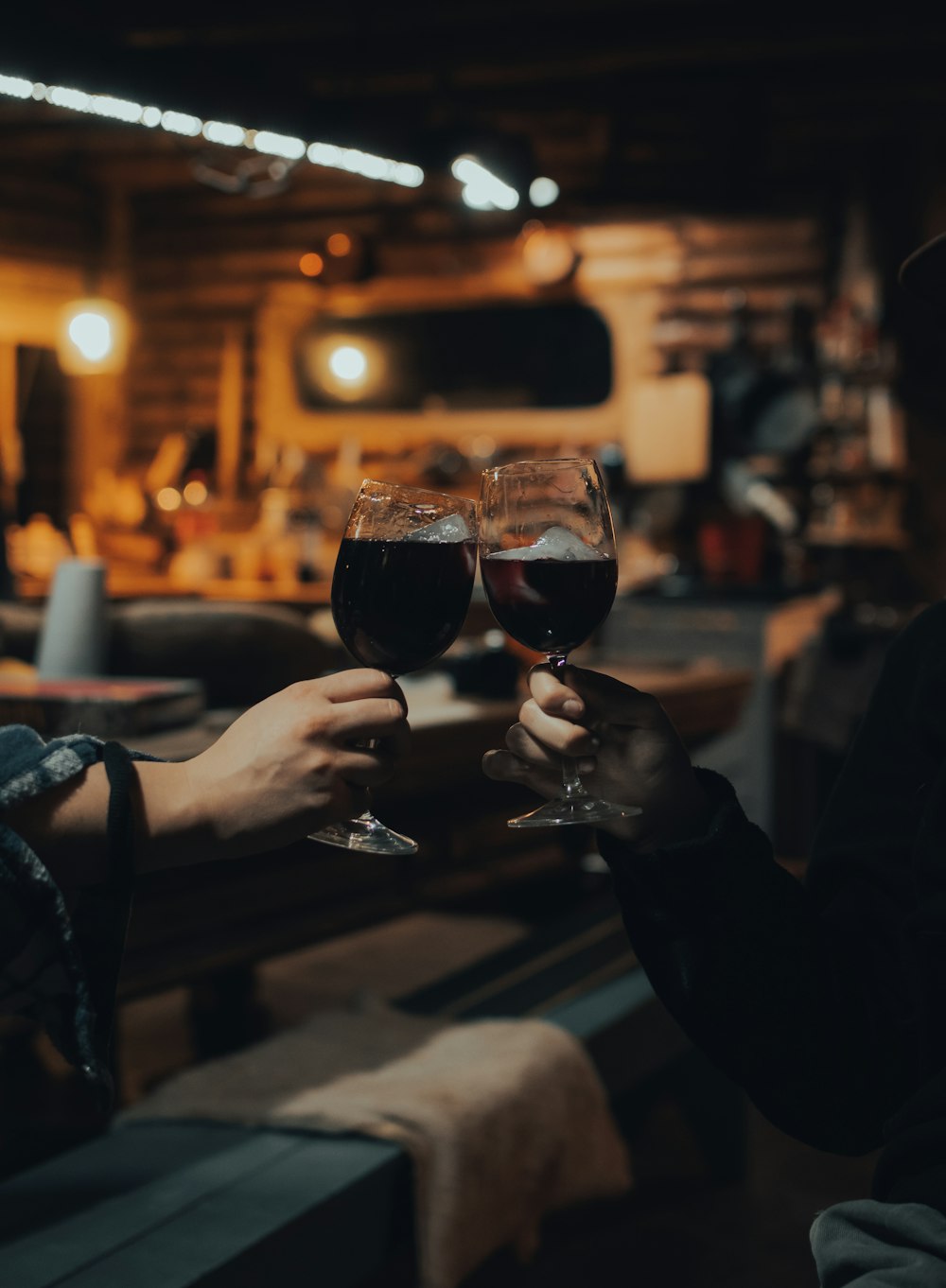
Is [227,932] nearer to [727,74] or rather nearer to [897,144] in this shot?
[727,74]

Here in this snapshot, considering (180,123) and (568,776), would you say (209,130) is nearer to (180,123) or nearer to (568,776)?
(180,123)

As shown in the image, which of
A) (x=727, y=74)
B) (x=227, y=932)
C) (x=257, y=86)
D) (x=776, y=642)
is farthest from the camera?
(x=727, y=74)

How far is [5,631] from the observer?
→ 9.01 feet

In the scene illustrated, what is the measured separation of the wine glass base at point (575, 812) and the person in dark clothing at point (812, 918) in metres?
0.03

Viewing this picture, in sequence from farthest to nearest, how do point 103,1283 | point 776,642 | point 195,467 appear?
point 195,467 → point 776,642 → point 103,1283

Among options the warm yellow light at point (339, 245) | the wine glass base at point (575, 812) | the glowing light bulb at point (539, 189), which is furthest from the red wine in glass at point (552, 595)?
the warm yellow light at point (339, 245)

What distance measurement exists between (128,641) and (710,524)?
13.3 ft

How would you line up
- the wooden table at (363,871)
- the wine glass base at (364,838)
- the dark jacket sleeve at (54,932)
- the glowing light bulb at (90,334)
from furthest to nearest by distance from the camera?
1. the glowing light bulb at (90,334)
2. the wooden table at (363,871)
3. the wine glass base at (364,838)
4. the dark jacket sleeve at (54,932)

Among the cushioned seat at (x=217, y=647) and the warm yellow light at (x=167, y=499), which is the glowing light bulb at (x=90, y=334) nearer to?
the warm yellow light at (x=167, y=499)

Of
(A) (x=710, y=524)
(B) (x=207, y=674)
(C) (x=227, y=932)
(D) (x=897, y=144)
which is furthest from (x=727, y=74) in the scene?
(C) (x=227, y=932)

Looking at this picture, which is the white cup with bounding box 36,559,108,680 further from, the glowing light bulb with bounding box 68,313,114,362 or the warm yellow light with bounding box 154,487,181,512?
the warm yellow light with bounding box 154,487,181,512

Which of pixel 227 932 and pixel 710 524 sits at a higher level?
pixel 710 524

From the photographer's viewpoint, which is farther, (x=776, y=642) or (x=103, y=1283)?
(x=776, y=642)

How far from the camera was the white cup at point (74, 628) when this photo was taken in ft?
7.70
